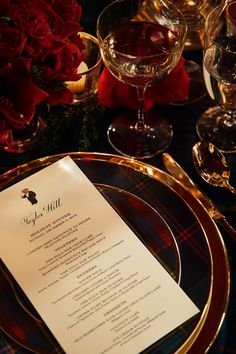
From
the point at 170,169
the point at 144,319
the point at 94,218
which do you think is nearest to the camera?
the point at 144,319

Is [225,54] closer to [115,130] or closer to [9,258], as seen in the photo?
[115,130]

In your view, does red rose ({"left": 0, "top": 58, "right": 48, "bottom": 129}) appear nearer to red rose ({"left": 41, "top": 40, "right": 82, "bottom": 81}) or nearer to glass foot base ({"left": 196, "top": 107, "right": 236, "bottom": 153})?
red rose ({"left": 41, "top": 40, "right": 82, "bottom": 81})

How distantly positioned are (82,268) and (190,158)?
289mm

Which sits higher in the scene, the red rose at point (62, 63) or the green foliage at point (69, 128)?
the red rose at point (62, 63)

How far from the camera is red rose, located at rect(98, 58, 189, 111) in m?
0.83

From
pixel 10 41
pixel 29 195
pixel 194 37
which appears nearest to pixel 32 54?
pixel 10 41

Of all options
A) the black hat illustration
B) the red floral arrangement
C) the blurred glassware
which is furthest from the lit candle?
the black hat illustration

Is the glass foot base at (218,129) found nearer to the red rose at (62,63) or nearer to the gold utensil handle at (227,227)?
the gold utensil handle at (227,227)

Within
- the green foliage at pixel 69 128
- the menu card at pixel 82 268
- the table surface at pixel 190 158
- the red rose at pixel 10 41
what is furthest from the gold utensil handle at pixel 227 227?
the red rose at pixel 10 41

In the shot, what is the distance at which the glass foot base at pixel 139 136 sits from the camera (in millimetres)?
→ 834

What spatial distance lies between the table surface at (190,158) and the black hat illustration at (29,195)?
0.38ft

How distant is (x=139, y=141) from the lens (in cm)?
86

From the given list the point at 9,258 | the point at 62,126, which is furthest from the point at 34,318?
the point at 62,126

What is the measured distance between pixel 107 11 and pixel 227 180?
329 millimetres
